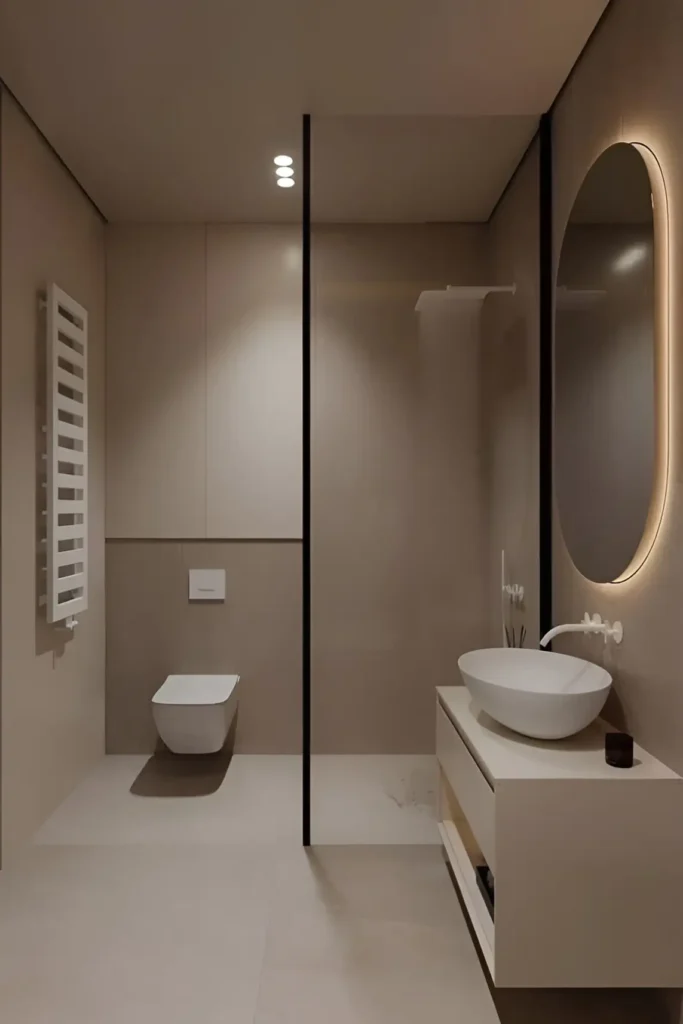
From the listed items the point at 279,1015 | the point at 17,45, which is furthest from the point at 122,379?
the point at 279,1015

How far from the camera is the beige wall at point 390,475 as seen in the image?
2604 mm

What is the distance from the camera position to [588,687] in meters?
1.98

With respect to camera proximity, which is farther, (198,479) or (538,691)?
(198,479)

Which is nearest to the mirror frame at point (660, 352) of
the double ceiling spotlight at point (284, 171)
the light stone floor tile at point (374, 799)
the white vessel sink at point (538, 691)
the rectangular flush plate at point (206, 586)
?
the white vessel sink at point (538, 691)

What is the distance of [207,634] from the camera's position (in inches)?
141

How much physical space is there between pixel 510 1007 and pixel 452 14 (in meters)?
2.78

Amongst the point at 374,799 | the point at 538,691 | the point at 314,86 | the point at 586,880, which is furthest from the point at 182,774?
the point at 314,86

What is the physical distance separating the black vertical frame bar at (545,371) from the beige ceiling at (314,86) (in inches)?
5.7

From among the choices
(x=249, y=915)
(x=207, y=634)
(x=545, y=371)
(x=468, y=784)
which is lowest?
(x=249, y=915)

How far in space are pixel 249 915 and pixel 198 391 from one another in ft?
7.74

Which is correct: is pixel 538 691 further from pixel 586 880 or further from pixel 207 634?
pixel 207 634

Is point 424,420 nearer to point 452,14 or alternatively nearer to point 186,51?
point 452,14

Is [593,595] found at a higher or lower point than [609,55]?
lower

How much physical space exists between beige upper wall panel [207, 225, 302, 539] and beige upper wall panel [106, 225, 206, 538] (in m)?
0.07
